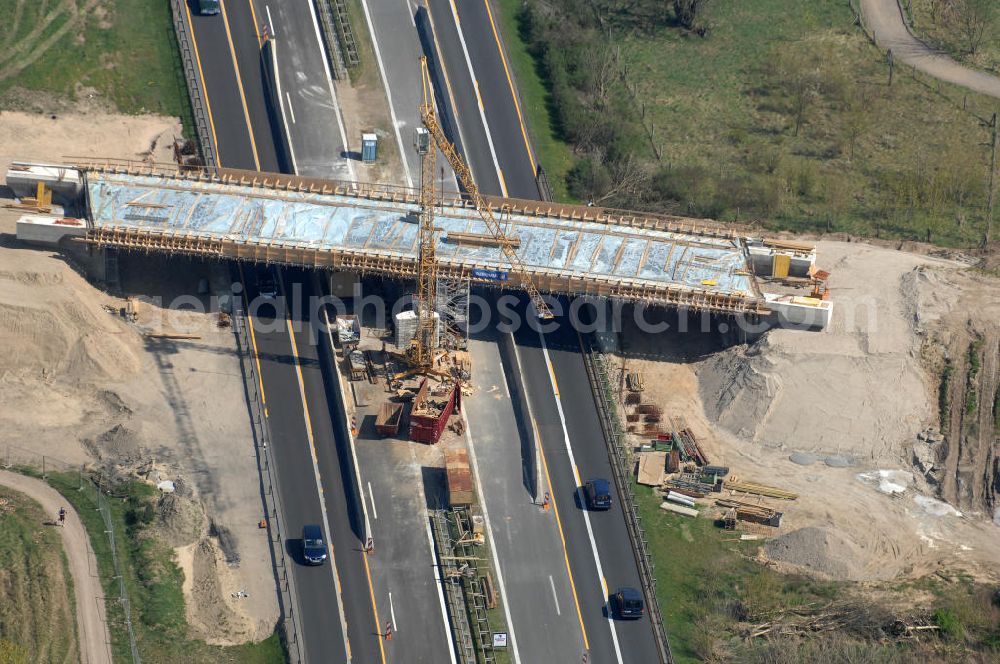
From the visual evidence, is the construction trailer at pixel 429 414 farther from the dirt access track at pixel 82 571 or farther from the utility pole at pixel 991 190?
the utility pole at pixel 991 190

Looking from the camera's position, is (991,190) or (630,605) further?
(991,190)

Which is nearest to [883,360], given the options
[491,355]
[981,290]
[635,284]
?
[981,290]

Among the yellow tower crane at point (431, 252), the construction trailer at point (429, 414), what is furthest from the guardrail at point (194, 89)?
the construction trailer at point (429, 414)

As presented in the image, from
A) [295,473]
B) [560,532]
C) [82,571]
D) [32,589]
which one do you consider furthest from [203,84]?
[560,532]

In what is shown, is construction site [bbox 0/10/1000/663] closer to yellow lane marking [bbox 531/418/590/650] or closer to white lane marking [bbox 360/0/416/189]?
yellow lane marking [bbox 531/418/590/650]

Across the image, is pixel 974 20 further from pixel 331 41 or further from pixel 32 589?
pixel 32 589

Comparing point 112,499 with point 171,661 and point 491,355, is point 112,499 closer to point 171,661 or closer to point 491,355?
point 171,661
